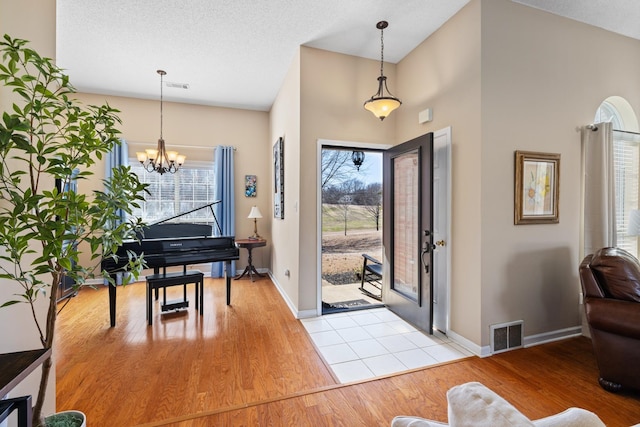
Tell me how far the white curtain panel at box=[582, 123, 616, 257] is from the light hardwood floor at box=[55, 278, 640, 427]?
3.47 ft

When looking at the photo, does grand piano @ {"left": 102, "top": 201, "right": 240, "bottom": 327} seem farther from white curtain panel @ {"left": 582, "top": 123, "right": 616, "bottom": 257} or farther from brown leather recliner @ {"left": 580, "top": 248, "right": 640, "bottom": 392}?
white curtain panel @ {"left": 582, "top": 123, "right": 616, "bottom": 257}

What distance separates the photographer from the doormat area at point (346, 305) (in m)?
3.63

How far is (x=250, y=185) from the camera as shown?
18.2ft

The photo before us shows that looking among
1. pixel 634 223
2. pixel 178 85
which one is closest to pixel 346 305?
pixel 634 223

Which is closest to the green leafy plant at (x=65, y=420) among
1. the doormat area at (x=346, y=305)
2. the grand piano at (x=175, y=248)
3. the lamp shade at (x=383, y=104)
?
the grand piano at (x=175, y=248)

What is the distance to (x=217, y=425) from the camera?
5.56ft

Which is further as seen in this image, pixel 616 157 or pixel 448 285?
pixel 616 157

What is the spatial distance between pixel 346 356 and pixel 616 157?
3.68 meters

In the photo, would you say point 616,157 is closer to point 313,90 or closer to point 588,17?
point 588,17

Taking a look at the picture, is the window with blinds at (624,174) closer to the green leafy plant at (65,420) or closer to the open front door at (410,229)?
the open front door at (410,229)

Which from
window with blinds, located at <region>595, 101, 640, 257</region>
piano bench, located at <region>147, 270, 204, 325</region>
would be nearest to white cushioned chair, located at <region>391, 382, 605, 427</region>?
piano bench, located at <region>147, 270, 204, 325</region>

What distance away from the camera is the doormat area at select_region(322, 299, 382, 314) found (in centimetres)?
363

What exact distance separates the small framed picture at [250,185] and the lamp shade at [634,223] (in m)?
5.30

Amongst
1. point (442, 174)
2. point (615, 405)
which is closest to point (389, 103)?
point (442, 174)
